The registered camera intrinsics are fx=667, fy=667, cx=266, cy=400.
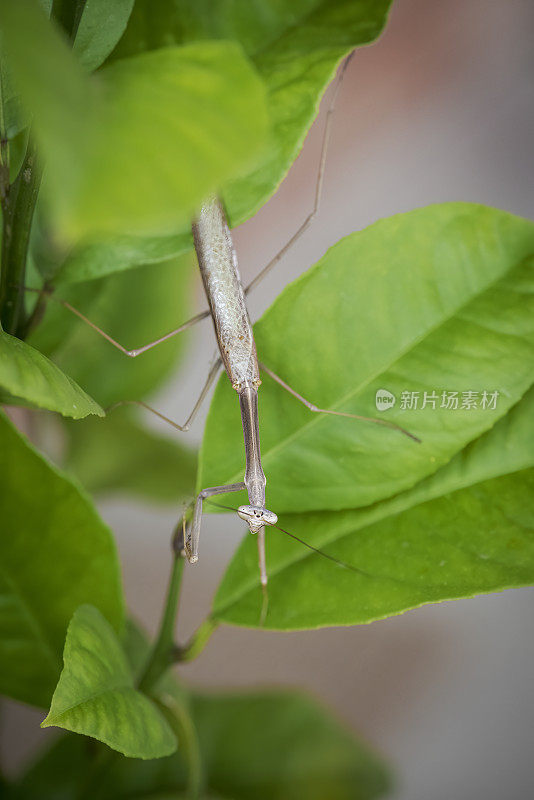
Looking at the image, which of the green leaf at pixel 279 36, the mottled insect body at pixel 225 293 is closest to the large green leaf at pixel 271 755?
the mottled insect body at pixel 225 293

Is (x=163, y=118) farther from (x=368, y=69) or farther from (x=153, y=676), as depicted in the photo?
(x=368, y=69)

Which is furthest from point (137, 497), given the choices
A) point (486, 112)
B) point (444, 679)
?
point (486, 112)

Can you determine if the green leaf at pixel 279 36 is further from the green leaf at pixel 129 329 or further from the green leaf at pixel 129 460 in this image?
the green leaf at pixel 129 460

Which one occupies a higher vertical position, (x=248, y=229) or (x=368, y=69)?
(x=368, y=69)

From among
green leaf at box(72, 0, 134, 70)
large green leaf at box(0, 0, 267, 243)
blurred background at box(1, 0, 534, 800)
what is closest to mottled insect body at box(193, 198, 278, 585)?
green leaf at box(72, 0, 134, 70)

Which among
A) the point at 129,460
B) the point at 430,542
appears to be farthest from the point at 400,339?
the point at 129,460

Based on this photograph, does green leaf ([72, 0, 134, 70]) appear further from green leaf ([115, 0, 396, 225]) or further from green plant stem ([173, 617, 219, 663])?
green plant stem ([173, 617, 219, 663])

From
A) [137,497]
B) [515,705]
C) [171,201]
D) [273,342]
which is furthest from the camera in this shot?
[515,705]
